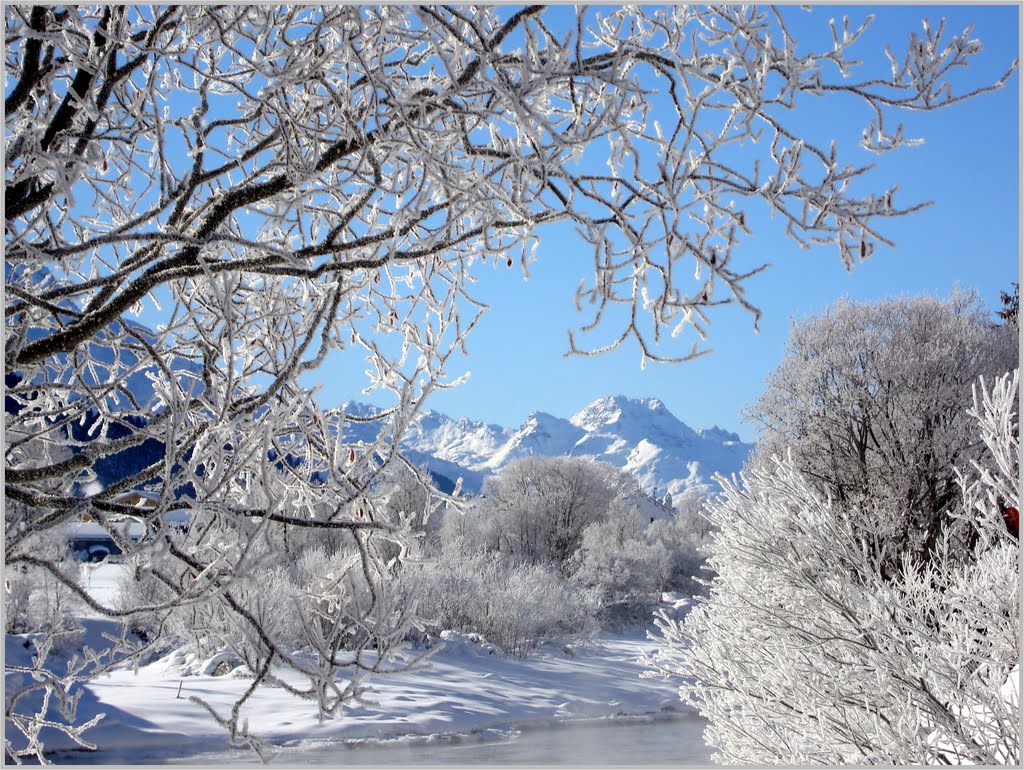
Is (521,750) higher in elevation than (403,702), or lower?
lower

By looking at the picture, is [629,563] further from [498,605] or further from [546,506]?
[498,605]

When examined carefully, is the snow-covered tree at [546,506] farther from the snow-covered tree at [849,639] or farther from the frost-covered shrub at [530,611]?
the snow-covered tree at [849,639]

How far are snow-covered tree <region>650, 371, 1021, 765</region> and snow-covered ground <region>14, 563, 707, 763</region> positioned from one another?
589cm

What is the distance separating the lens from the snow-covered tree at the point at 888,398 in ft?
54.2

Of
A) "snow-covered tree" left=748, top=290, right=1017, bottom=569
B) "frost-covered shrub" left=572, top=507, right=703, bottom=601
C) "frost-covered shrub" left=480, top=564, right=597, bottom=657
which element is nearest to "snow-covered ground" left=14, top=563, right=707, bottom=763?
"frost-covered shrub" left=480, top=564, right=597, bottom=657

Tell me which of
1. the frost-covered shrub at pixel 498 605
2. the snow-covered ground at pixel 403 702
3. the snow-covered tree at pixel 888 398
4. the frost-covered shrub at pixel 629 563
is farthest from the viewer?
the frost-covered shrub at pixel 629 563

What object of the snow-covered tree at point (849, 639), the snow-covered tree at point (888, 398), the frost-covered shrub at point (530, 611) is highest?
the snow-covered tree at point (888, 398)

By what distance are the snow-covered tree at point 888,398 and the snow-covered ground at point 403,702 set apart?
5.84 metres

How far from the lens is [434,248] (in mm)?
1937

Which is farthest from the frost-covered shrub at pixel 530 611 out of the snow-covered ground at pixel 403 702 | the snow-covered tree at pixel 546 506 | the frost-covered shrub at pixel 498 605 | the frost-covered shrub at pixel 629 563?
the snow-covered tree at pixel 546 506

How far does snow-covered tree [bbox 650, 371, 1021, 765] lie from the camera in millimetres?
4051

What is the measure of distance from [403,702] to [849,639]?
12.0 metres

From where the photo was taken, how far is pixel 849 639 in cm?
430

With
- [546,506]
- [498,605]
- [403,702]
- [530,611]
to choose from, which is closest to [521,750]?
[403,702]
